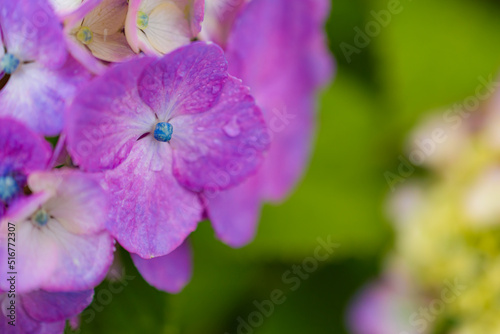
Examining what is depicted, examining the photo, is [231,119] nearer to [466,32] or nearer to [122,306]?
[122,306]

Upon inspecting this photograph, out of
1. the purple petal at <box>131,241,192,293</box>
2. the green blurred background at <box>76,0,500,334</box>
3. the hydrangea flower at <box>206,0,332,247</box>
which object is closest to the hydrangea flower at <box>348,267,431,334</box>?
the green blurred background at <box>76,0,500,334</box>

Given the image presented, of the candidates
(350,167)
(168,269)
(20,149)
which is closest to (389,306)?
(350,167)

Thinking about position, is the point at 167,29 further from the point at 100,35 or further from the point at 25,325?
the point at 25,325

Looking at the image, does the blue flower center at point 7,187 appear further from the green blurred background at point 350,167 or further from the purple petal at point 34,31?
the green blurred background at point 350,167

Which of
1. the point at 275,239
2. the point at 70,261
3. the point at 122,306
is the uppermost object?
the point at 70,261

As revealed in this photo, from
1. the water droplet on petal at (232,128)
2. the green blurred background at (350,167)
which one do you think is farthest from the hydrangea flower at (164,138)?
the green blurred background at (350,167)

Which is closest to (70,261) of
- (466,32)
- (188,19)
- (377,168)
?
(188,19)
